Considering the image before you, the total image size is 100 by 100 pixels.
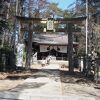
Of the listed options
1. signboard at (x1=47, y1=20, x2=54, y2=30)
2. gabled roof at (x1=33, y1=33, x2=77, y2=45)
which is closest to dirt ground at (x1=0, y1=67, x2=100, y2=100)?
signboard at (x1=47, y1=20, x2=54, y2=30)

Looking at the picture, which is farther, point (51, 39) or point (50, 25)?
point (51, 39)

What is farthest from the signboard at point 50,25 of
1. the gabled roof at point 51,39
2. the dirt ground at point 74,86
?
the gabled roof at point 51,39

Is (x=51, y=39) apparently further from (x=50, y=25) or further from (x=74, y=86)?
(x=74, y=86)

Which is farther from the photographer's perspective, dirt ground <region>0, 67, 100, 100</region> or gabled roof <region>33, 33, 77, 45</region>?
gabled roof <region>33, 33, 77, 45</region>

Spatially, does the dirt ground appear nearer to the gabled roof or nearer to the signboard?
the signboard

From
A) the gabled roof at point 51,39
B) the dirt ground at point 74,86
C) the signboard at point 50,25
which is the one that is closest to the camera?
the dirt ground at point 74,86

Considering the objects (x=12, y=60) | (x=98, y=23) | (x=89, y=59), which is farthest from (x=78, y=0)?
(x=89, y=59)

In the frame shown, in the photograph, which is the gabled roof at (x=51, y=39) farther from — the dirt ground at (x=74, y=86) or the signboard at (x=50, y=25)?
the dirt ground at (x=74, y=86)

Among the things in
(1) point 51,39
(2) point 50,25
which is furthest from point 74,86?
(1) point 51,39

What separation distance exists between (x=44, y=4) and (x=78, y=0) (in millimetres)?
14029

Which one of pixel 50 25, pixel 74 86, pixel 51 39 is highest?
pixel 50 25

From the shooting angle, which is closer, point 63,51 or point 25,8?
point 25,8

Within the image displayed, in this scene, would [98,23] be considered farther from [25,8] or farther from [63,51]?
[63,51]

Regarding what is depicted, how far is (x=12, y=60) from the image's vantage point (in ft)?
84.4
